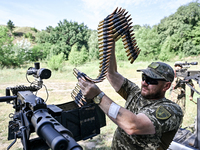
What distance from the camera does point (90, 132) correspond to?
9.14ft

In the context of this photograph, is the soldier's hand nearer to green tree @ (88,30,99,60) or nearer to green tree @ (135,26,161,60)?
green tree @ (88,30,99,60)

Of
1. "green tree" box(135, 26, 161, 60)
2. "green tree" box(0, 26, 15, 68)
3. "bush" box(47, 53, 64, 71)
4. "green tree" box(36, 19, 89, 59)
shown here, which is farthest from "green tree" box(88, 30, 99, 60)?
"green tree" box(0, 26, 15, 68)

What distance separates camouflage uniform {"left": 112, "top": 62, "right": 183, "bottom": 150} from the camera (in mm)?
1661

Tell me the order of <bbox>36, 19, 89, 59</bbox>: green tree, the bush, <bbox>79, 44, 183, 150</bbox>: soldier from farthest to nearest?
<bbox>36, 19, 89, 59</bbox>: green tree
the bush
<bbox>79, 44, 183, 150</bbox>: soldier

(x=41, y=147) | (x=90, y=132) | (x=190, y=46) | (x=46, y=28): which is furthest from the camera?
(x=46, y=28)

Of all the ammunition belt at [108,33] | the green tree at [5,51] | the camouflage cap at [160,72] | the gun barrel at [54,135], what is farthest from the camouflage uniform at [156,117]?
the green tree at [5,51]

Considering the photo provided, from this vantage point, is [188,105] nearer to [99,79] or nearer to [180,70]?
[180,70]

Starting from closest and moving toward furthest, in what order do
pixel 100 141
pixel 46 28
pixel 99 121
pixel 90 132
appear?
pixel 90 132, pixel 99 121, pixel 100 141, pixel 46 28

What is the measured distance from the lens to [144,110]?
1.84m

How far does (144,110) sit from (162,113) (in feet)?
0.71

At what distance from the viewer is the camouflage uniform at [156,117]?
166 centimetres

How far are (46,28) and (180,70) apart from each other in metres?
58.1

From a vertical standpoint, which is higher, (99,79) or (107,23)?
(107,23)

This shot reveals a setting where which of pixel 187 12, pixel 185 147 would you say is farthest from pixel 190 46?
pixel 185 147
